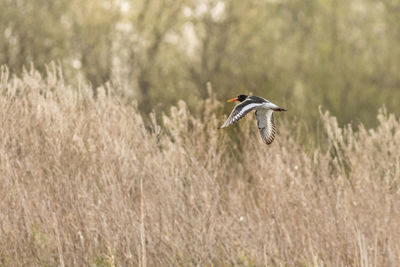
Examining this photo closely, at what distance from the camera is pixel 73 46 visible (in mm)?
18625

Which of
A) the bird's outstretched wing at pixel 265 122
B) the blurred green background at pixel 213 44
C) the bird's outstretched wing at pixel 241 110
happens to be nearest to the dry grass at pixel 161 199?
the bird's outstretched wing at pixel 265 122

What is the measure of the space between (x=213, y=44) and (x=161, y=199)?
42.4 ft

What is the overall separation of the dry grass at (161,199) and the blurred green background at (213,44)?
926 centimetres

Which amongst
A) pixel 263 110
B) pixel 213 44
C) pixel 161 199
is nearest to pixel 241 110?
pixel 263 110

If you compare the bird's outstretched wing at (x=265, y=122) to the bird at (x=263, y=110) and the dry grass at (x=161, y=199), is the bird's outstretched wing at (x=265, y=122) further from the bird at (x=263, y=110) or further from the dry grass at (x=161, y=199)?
the dry grass at (x=161, y=199)

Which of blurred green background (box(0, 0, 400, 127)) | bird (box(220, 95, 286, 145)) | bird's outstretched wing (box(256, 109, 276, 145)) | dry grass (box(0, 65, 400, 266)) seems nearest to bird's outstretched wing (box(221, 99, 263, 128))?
bird (box(220, 95, 286, 145))

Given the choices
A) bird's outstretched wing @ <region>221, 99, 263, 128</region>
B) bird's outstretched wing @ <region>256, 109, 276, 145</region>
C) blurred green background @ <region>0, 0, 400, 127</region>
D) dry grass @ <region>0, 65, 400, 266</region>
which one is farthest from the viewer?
blurred green background @ <region>0, 0, 400, 127</region>

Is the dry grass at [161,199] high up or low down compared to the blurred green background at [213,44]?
down

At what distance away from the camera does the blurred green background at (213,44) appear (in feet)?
55.1

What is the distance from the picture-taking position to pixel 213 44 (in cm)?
1900

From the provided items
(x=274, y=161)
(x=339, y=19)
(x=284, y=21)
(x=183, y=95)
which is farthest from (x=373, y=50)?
(x=274, y=161)

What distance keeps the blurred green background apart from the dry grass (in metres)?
9.26

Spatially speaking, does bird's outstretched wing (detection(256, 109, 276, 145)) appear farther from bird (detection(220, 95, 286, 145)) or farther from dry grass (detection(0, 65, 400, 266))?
dry grass (detection(0, 65, 400, 266))

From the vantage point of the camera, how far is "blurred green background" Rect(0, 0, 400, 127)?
1680cm
